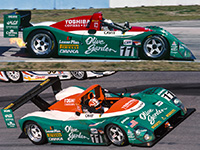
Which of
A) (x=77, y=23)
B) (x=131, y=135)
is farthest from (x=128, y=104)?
(x=77, y=23)

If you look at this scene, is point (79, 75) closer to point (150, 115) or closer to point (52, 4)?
point (150, 115)

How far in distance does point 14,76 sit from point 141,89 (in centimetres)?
438

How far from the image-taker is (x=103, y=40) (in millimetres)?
13656

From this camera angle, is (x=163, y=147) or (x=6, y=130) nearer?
(x=163, y=147)

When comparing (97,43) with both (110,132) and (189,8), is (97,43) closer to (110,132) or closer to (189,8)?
(110,132)

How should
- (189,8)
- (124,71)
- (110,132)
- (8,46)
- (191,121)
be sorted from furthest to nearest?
1. (189,8)
2. (8,46)
3. (124,71)
4. (191,121)
5. (110,132)

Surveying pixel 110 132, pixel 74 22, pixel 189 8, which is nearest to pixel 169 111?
pixel 110 132

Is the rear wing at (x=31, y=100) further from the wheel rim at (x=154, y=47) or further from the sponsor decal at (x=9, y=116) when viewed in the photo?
the wheel rim at (x=154, y=47)

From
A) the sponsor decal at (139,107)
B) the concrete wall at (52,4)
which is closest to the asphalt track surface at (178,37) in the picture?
the concrete wall at (52,4)

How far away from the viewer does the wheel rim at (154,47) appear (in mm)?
13422

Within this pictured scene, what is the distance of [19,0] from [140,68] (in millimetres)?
15247

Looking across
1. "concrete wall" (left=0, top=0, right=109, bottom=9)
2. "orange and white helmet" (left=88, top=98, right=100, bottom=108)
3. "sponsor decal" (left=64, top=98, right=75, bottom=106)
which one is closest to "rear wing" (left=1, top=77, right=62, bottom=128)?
"sponsor decal" (left=64, top=98, right=75, bottom=106)

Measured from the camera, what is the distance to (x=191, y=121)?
9391mm

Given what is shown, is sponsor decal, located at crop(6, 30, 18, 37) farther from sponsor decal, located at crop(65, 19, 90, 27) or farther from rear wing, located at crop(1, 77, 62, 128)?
rear wing, located at crop(1, 77, 62, 128)
